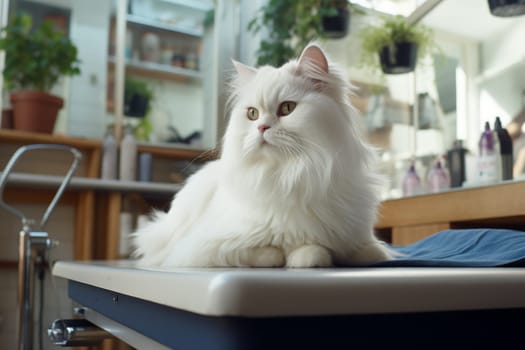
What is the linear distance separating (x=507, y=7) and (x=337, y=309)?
1.82m

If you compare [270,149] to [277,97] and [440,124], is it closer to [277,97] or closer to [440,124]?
[277,97]

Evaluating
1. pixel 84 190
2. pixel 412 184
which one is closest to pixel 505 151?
pixel 412 184

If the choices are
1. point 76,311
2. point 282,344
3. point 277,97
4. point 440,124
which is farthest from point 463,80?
point 282,344

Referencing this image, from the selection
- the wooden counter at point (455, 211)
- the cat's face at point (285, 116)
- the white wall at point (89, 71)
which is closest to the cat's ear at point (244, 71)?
the cat's face at point (285, 116)

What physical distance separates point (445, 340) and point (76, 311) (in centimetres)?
105

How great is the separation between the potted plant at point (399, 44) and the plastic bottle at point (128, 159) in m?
1.42

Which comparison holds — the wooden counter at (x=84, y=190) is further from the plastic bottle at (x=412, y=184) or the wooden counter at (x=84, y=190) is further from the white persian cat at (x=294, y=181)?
the white persian cat at (x=294, y=181)

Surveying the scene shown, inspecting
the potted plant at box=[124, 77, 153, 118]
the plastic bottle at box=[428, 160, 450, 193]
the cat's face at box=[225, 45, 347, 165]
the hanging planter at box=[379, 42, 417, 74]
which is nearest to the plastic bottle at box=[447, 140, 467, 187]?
the plastic bottle at box=[428, 160, 450, 193]

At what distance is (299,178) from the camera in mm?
810

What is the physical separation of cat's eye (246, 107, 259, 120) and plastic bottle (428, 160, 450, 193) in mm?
1324

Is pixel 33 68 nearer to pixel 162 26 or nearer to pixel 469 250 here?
pixel 162 26

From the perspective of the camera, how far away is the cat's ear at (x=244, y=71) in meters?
0.99

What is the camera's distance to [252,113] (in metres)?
0.91

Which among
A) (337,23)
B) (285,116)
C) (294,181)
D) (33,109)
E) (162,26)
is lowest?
(294,181)
